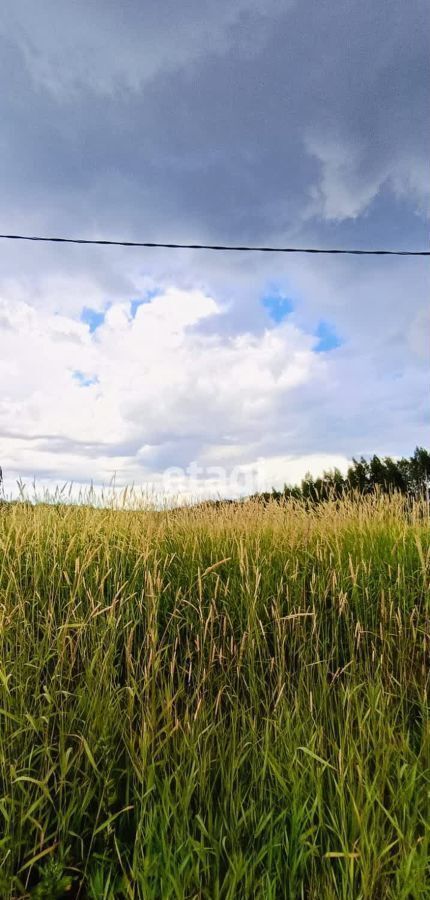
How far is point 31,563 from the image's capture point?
4379 mm

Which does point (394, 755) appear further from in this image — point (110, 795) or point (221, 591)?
point (221, 591)

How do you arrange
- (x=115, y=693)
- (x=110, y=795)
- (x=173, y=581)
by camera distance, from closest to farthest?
(x=110, y=795) < (x=115, y=693) < (x=173, y=581)

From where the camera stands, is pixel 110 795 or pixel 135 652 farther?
pixel 135 652

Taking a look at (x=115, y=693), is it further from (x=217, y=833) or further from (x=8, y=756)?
(x=217, y=833)

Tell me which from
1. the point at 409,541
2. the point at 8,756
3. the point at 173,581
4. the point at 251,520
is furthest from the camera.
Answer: the point at 251,520

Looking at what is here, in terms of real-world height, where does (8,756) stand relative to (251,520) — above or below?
below

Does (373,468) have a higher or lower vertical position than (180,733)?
higher

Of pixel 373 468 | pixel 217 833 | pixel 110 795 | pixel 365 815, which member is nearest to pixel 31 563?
pixel 110 795

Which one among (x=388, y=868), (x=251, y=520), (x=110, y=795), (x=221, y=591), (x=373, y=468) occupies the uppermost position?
(x=373, y=468)

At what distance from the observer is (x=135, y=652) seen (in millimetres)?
3830

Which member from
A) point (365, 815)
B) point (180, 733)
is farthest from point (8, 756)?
point (365, 815)

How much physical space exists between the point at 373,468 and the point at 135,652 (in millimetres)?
9584

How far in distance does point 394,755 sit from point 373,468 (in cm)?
1056

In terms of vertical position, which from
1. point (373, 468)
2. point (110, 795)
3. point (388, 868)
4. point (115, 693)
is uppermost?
point (373, 468)
